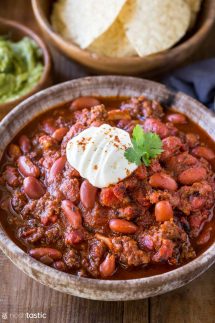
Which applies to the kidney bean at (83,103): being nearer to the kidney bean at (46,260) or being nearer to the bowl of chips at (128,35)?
→ the bowl of chips at (128,35)

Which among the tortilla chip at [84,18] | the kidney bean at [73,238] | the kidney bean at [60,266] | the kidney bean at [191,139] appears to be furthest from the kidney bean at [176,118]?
the kidney bean at [60,266]

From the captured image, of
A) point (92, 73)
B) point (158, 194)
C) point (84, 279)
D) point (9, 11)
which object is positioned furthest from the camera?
point (9, 11)

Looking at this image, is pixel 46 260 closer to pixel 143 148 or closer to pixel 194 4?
pixel 143 148

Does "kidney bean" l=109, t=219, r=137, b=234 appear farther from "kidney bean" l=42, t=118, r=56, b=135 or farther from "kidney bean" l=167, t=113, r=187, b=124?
"kidney bean" l=167, t=113, r=187, b=124

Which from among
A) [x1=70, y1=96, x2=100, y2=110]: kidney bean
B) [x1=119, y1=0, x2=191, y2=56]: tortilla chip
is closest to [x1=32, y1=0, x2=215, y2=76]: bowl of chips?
[x1=119, y1=0, x2=191, y2=56]: tortilla chip

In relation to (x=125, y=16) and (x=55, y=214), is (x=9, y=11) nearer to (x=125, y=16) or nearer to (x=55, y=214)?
(x=125, y=16)

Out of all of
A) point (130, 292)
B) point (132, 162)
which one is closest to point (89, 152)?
point (132, 162)

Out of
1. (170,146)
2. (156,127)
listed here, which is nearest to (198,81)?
(156,127)
